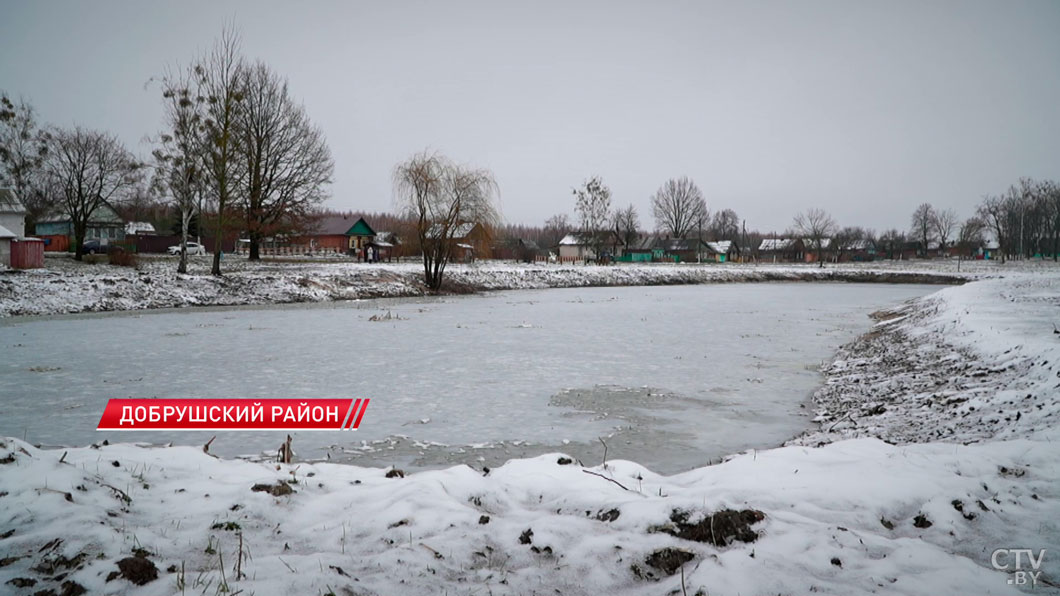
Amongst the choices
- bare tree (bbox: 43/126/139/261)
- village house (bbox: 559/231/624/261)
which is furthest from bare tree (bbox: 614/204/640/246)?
bare tree (bbox: 43/126/139/261)

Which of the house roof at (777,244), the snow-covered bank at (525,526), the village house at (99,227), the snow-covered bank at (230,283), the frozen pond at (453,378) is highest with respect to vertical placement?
the house roof at (777,244)

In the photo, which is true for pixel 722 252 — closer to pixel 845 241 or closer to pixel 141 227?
pixel 845 241

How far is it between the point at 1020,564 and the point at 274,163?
42.6m

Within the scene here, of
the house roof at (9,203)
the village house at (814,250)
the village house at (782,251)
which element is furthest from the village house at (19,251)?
the village house at (782,251)

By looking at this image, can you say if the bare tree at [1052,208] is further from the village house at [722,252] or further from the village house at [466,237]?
the village house at [466,237]

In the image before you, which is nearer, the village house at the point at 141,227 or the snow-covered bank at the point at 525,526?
the snow-covered bank at the point at 525,526

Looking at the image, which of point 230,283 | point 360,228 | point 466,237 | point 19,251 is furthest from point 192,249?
point 466,237

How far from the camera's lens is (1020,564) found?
3033mm

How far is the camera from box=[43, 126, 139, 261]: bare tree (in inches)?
1375

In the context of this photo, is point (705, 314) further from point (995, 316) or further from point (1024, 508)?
point (1024, 508)

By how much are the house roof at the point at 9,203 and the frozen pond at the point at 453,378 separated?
862 inches

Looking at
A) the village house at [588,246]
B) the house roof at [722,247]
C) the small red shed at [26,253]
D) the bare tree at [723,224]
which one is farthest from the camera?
the bare tree at [723,224]

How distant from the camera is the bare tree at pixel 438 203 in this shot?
32438 millimetres

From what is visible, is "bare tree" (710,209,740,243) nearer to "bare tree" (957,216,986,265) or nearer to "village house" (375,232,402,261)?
"bare tree" (957,216,986,265)
